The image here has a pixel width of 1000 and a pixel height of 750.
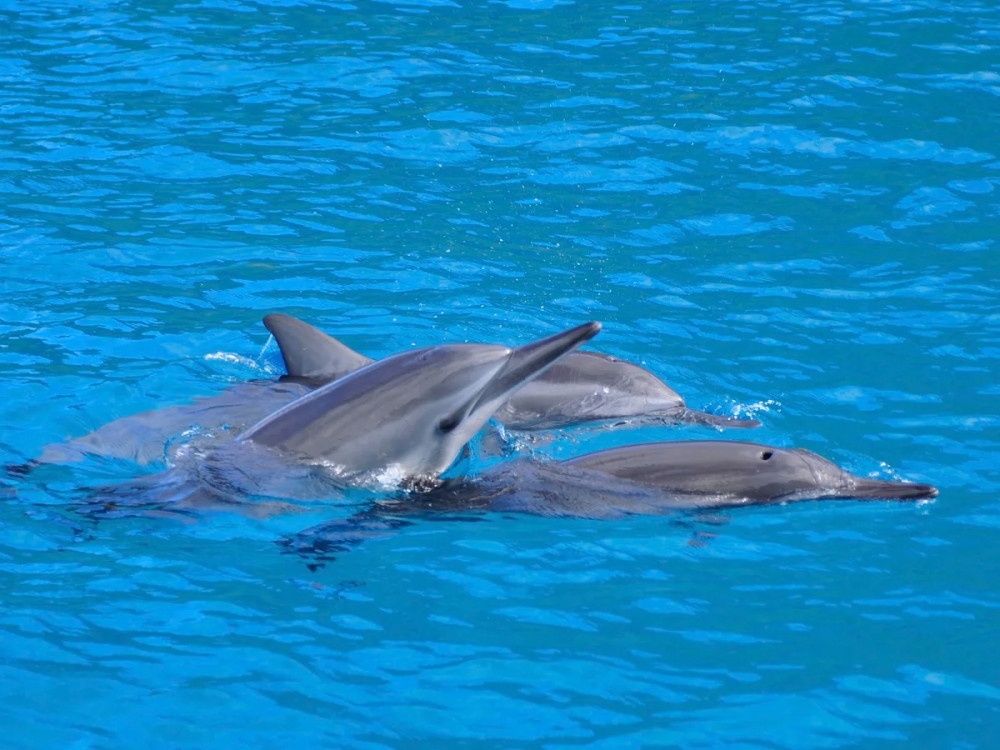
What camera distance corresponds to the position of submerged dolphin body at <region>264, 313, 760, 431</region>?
7457 mm

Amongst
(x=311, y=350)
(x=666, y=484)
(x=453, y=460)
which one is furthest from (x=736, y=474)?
(x=311, y=350)

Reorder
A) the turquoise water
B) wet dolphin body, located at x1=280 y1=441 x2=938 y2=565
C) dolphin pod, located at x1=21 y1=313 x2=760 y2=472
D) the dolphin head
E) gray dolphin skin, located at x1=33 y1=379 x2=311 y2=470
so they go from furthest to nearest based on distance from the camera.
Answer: dolphin pod, located at x1=21 y1=313 x2=760 y2=472 < gray dolphin skin, located at x1=33 y1=379 x2=311 y2=470 < the dolphin head < wet dolphin body, located at x1=280 y1=441 x2=938 y2=565 < the turquoise water

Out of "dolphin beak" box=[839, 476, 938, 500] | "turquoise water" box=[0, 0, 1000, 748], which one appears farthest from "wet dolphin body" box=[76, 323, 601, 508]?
"dolphin beak" box=[839, 476, 938, 500]

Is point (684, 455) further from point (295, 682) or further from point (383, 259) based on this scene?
point (383, 259)

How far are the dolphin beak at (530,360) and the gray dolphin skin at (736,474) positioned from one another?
0.50 meters

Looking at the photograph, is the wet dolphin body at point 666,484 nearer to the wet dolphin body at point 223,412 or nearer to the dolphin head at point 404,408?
the dolphin head at point 404,408

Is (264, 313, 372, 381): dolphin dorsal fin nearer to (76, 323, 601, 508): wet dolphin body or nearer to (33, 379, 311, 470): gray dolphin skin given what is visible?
(33, 379, 311, 470): gray dolphin skin

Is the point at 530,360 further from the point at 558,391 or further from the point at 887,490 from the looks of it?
the point at 887,490

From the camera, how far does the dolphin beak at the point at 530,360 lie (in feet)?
20.4

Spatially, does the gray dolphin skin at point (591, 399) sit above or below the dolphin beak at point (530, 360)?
below

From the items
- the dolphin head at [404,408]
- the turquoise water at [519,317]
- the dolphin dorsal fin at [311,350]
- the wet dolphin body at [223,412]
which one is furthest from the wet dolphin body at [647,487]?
the dolphin dorsal fin at [311,350]

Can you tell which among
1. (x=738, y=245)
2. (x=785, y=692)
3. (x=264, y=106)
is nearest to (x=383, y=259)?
(x=738, y=245)

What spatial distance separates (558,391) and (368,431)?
164 cm

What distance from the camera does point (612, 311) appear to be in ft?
28.6
